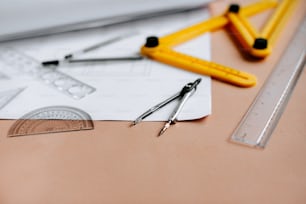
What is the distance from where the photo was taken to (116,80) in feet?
1.70

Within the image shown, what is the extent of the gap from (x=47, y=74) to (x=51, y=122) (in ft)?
0.39

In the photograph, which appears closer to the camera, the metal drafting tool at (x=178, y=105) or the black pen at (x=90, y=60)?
the metal drafting tool at (x=178, y=105)

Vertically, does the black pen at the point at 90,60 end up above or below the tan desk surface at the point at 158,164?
above

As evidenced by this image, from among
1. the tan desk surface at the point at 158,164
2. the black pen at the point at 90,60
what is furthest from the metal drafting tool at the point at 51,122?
the black pen at the point at 90,60

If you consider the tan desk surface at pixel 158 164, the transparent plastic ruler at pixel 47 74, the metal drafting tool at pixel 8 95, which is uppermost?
the transparent plastic ruler at pixel 47 74

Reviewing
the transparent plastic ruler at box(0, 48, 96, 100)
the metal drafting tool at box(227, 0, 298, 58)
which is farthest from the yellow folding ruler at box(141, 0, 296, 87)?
the transparent plastic ruler at box(0, 48, 96, 100)

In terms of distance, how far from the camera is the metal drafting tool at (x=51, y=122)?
44cm

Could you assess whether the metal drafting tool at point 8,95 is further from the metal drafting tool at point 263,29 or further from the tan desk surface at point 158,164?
the metal drafting tool at point 263,29

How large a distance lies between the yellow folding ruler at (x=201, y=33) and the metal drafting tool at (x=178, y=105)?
0.12 ft

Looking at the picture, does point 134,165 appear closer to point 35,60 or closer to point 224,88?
point 224,88

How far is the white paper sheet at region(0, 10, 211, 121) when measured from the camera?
18.2 inches

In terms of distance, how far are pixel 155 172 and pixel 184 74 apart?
0.63 ft

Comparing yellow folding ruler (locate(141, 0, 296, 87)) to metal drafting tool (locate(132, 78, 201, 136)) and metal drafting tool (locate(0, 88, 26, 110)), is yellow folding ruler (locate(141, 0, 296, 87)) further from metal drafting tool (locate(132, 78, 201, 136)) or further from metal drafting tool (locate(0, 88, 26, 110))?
metal drafting tool (locate(0, 88, 26, 110))

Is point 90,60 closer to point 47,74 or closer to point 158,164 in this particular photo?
point 47,74
